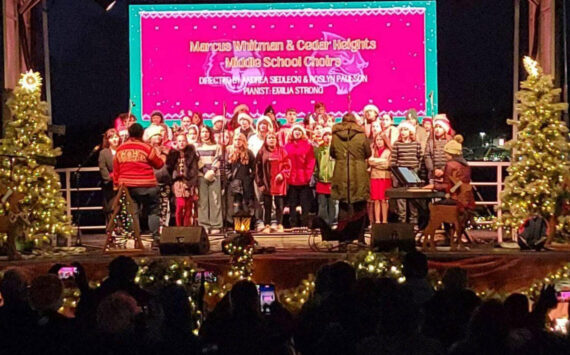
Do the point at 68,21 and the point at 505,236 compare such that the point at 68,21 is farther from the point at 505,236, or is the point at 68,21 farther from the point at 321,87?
the point at 505,236

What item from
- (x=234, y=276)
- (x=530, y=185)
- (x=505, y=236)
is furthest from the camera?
(x=505, y=236)

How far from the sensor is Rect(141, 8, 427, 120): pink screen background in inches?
679

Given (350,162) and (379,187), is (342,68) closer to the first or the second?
(379,187)

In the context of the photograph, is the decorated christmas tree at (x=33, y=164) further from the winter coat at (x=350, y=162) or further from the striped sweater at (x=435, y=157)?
the striped sweater at (x=435, y=157)

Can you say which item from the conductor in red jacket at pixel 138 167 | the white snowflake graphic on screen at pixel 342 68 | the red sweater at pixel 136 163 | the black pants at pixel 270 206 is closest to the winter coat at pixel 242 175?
the black pants at pixel 270 206

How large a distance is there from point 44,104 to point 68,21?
661 centimetres

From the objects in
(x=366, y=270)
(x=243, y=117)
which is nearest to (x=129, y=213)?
(x=366, y=270)

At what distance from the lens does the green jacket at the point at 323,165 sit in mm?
14633

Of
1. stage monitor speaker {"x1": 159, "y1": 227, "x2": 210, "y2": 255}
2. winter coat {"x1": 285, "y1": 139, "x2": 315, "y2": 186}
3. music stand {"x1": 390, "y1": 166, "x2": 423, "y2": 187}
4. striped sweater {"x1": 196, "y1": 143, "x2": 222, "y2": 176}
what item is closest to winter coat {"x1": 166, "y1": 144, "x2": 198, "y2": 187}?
striped sweater {"x1": 196, "y1": 143, "x2": 222, "y2": 176}

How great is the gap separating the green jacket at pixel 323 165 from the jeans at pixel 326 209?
0.29 m

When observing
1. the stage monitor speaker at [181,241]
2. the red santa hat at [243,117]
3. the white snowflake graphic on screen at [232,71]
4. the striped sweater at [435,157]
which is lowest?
the stage monitor speaker at [181,241]

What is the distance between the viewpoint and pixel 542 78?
1333 centimetres

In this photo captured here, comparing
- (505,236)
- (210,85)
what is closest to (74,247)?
(210,85)

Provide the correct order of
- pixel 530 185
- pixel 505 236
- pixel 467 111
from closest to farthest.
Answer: pixel 530 185 → pixel 505 236 → pixel 467 111
